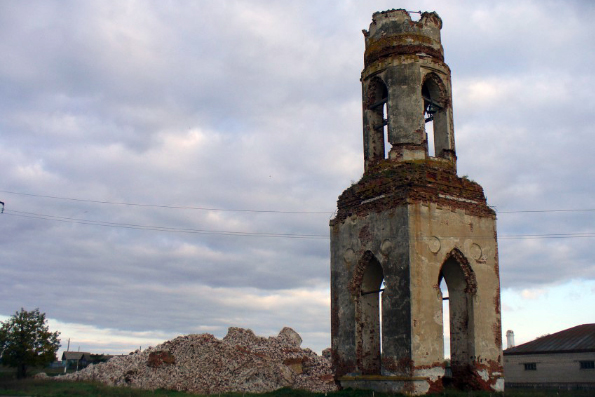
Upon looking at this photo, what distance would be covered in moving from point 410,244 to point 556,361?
1659 cm

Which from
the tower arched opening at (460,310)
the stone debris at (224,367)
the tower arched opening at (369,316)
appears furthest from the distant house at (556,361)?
the tower arched opening at (369,316)

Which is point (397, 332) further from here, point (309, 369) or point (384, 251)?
point (309, 369)

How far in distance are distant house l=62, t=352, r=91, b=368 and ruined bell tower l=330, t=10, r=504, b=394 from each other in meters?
44.5

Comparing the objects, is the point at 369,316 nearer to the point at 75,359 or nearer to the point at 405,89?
the point at 405,89

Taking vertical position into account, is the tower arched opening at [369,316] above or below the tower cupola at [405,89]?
below

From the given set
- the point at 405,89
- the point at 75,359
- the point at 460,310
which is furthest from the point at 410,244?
the point at 75,359

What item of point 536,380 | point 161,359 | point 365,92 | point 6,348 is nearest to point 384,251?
point 365,92

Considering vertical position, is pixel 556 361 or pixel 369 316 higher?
pixel 369 316

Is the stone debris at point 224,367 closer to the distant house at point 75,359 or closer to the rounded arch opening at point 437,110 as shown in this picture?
the rounded arch opening at point 437,110

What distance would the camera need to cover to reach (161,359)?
26.5 m

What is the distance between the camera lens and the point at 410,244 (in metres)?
15.0

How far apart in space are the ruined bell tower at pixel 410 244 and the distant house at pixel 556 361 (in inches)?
501

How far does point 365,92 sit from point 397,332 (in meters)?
7.70

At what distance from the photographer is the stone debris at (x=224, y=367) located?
2372cm
